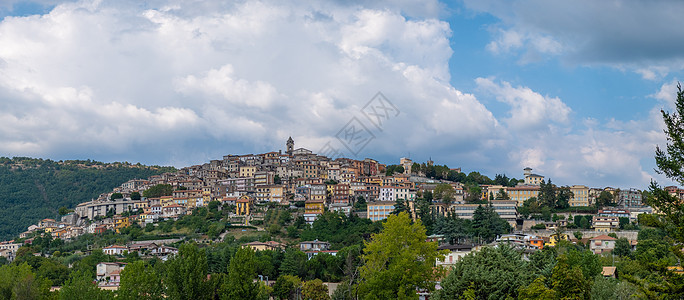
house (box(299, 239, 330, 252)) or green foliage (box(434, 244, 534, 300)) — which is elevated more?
green foliage (box(434, 244, 534, 300))

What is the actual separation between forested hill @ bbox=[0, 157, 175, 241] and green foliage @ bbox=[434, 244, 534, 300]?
85493mm

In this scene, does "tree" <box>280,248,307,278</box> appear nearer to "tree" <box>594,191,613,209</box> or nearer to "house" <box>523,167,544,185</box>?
"tree" <box>594,191,613,209</box>

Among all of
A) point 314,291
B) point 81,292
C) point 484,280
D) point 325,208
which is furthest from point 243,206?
point 484,280

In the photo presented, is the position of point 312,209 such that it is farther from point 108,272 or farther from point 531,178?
point 531,178

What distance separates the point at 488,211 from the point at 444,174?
27167 millimetres

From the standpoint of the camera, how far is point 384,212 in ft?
220

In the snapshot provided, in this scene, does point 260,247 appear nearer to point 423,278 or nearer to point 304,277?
point 304,277

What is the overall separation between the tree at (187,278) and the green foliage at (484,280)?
32.8ft

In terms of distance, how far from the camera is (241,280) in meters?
26.4

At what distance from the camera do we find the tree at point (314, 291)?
41.7m

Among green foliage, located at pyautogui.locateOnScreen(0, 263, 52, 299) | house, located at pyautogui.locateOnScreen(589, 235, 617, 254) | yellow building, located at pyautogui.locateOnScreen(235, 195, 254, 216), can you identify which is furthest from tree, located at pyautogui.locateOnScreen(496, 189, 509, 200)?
green foliage, located at pyautogui.locateOnScreen(0, 263, 52, 299)

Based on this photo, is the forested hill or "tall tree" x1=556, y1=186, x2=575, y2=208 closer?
"tall tree" x1=556, y1=186, x2=575, y2=208

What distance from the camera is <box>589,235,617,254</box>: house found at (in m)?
55.5

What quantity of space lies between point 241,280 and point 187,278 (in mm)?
2223
